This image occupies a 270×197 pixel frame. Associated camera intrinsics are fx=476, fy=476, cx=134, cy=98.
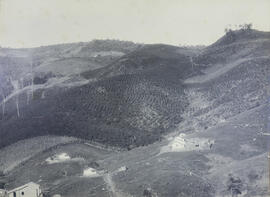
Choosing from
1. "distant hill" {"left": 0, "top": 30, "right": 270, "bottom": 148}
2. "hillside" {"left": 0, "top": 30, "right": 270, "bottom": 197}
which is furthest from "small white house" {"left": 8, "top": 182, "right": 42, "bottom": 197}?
"distant hill" {"left": 0, "top": 30, "right": 270, "bottom": 148}

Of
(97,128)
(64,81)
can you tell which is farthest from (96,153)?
(64,81)

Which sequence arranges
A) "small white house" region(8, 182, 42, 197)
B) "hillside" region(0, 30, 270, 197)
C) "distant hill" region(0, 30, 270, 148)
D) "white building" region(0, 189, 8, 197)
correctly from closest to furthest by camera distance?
"small white house" region(8, 182, 42, 197)
"white building" region(0, 189, 8, 197)
"hillside" region(0, 30, 270, 197)
"distant hill" region(0, 30, 270, 148)

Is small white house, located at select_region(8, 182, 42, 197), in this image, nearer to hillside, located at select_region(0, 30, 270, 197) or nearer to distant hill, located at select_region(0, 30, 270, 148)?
hillside, located at select_region(0, 30, 270, 197)

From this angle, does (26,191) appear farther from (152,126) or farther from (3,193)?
(152,126)

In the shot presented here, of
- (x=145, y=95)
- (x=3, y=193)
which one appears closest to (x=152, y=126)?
(x=145, y=95)

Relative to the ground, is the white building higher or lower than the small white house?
lower

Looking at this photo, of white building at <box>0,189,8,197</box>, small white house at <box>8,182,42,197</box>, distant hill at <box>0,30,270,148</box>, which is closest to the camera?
small white house at <box>8,182,42,197</box>

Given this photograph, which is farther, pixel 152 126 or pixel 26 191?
pixel 152 126

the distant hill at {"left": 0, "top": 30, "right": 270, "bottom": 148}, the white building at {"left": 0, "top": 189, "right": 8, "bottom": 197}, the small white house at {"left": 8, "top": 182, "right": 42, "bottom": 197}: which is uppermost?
the distant hill at {"left": 0, "top": 30, "right": 270, "bottom": 148}

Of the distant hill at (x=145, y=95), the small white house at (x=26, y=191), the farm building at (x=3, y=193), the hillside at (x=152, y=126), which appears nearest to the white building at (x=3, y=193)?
the farm building at (x=3, y=193)
